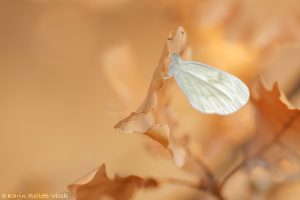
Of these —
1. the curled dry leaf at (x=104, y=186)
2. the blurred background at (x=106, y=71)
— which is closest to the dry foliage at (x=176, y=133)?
the curled dry leaf at (x=104, y=186)

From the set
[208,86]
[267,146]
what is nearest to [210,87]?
[208,86]

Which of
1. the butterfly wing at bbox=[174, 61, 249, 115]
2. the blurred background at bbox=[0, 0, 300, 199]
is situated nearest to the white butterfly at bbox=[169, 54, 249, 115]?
the butterfly wing at bbox=[174, 61, 249, 115]

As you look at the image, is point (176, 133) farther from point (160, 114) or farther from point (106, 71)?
point (106, 71)

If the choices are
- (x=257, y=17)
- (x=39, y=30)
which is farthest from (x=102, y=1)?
(x=257, y=17)

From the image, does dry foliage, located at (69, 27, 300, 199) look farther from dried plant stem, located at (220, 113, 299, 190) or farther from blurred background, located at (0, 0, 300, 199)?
blurred background, located at (0, 0, 300, 199)

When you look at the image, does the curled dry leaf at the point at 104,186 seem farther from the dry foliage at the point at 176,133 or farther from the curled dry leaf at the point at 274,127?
the curled dry leaf at the point at 274,127

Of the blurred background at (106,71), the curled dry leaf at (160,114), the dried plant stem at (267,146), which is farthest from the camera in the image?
the blurred background at (106,71)
